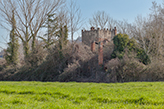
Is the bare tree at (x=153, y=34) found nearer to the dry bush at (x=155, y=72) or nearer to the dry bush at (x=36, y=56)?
the dry bush at (x=155, y=72)

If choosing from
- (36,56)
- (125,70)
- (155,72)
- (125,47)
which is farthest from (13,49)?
(155,72)

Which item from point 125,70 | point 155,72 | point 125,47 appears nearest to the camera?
point 155,72

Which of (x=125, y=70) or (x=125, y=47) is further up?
(x=125, y=47)

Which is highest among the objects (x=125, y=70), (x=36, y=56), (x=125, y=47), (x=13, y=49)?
(x=13, y=49)

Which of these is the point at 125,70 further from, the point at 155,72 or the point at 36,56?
the point at 36,56

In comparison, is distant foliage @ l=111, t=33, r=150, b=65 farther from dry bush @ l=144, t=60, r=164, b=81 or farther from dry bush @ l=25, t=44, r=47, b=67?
dry bush @ l=25, t=44, r=47, b=67

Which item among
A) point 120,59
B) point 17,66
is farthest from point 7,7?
point 120,59

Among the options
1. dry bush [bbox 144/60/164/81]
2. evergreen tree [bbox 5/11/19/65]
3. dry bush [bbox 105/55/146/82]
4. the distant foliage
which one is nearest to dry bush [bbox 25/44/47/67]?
evergreen tree [bbox 5/11/19/65]

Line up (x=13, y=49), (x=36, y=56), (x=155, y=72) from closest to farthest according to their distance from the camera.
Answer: (x=155, y=72), (x=36, y=56), (x=13, y=49)

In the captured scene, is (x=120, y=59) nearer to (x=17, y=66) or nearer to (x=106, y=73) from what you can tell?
(x=106, y=73)

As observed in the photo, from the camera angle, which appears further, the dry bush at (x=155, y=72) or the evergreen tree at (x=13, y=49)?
the evergreen tree at (x=13, y=49)

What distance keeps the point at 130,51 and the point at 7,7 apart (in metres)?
20.2

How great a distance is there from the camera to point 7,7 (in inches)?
1024

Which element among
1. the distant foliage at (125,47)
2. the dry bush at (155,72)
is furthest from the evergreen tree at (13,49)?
the dry bush at (155,72)
